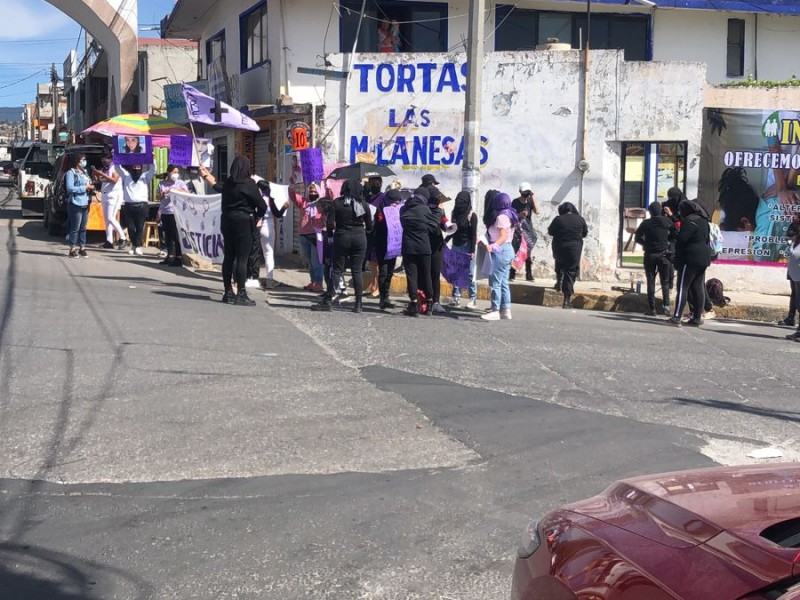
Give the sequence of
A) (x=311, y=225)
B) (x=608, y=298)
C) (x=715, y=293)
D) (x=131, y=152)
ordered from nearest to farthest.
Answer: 1. (x=311, y=225)
2. (x=715, y=293)
3. (x=608, y=298)
4. (x=131, y=152)

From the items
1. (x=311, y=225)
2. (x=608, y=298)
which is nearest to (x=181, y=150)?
(x=311, y=225)

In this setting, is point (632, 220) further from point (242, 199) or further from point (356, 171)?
point (242, 199)

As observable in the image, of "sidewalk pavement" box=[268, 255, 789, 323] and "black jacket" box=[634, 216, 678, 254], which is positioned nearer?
"black jacket" box=[634, 216, 678, 254]

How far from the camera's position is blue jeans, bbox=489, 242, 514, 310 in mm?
12266

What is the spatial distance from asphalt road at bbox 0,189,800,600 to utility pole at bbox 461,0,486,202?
9.16 feet

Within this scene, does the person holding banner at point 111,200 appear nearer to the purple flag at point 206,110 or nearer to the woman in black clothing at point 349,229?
the purple flag at point 206,110

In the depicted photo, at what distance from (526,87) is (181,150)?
6.37 meters

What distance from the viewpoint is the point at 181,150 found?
1529 cm

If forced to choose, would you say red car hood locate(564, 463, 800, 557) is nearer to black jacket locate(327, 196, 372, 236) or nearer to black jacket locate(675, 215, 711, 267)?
black jacket locate(327, 196, 372, 236)

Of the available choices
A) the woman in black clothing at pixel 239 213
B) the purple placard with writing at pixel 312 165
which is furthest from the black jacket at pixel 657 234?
the woman in black clothing at pixel 239 213

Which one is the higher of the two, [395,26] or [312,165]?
[395,26]

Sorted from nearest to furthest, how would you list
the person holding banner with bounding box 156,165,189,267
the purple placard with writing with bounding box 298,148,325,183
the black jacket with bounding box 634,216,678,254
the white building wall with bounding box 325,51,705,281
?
1. the black jacket with bounding box 634,216,678,254
2. the purple placard with writing with bounding box 298,148,325,183
3. the person holding banner with bounding box 156,165,189,267
4. the white building wall with bounding box 325,51,705,281

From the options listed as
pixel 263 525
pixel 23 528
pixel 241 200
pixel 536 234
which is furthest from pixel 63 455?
pixel 536 234

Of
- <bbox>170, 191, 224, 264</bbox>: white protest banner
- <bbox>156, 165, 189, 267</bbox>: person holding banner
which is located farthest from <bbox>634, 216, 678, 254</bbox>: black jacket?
<bbox>156, 165, 189, 267</bbox>: person holding banner
